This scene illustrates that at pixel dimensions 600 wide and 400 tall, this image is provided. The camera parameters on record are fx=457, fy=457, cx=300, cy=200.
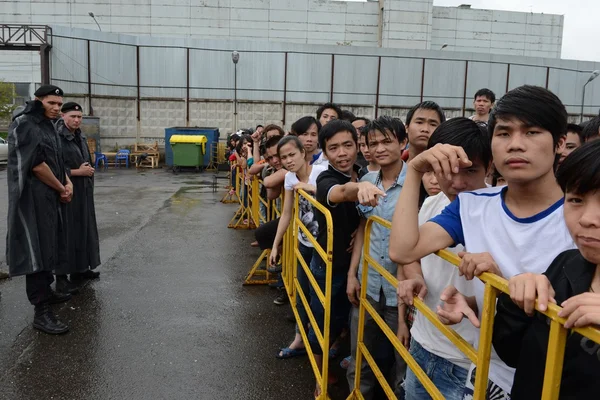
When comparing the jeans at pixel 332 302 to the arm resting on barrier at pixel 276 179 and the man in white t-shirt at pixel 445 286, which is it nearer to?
the man in white t-shirt at pixel 445 286

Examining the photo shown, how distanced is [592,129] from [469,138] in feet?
7.49

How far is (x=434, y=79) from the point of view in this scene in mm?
24844

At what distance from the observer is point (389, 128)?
2770 millimetres

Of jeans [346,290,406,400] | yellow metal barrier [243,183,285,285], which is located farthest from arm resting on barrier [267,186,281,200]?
jeans [346,290,406,400]

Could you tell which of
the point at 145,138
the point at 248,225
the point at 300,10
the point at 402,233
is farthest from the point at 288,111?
the point at 402,233

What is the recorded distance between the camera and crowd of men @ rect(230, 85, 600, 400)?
113 cm

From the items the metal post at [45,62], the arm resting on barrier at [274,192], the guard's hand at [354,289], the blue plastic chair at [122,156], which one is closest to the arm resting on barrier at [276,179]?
the arm resting on barrier at [274,192]

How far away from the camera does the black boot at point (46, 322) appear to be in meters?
4.04

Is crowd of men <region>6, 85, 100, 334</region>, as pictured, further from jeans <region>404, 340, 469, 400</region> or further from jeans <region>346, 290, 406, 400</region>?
jeans <region>404, 340, 469, 400</region>

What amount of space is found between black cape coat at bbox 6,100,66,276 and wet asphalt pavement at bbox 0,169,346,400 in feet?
2.15

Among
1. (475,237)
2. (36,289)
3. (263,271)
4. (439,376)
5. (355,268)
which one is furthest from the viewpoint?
(263,271)

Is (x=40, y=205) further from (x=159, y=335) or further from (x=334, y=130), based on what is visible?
(x=334, y=130)

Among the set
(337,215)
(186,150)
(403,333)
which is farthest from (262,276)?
(186,150)

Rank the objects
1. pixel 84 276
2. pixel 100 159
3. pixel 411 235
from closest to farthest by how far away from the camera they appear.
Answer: pixel 411 235, pixel 84 276, pixel 100 159
